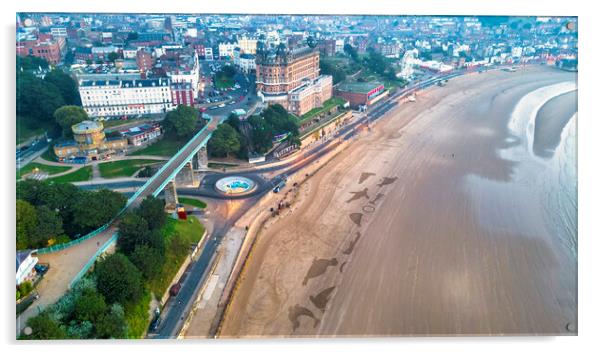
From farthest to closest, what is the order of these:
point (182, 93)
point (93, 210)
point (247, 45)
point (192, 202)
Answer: point (247, 45) → point (182, 93) → point (192, 202) → point (93, 210)

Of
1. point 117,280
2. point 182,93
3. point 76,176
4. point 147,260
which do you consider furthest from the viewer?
point 182,93

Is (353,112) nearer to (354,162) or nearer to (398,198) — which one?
(354,162)

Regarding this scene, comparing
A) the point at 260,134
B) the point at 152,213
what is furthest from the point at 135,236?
the point at 260,134

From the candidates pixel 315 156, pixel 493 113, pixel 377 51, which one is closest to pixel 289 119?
pixel 315 156

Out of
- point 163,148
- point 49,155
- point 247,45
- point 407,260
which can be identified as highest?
point 247,45

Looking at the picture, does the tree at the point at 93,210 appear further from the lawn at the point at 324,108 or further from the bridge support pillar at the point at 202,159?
the lawn at the point at 324,108

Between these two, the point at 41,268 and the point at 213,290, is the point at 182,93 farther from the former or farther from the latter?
the point at 41,268

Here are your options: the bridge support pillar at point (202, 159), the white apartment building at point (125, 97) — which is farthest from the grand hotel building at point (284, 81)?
the bridge support pillar at point (202, 159)
